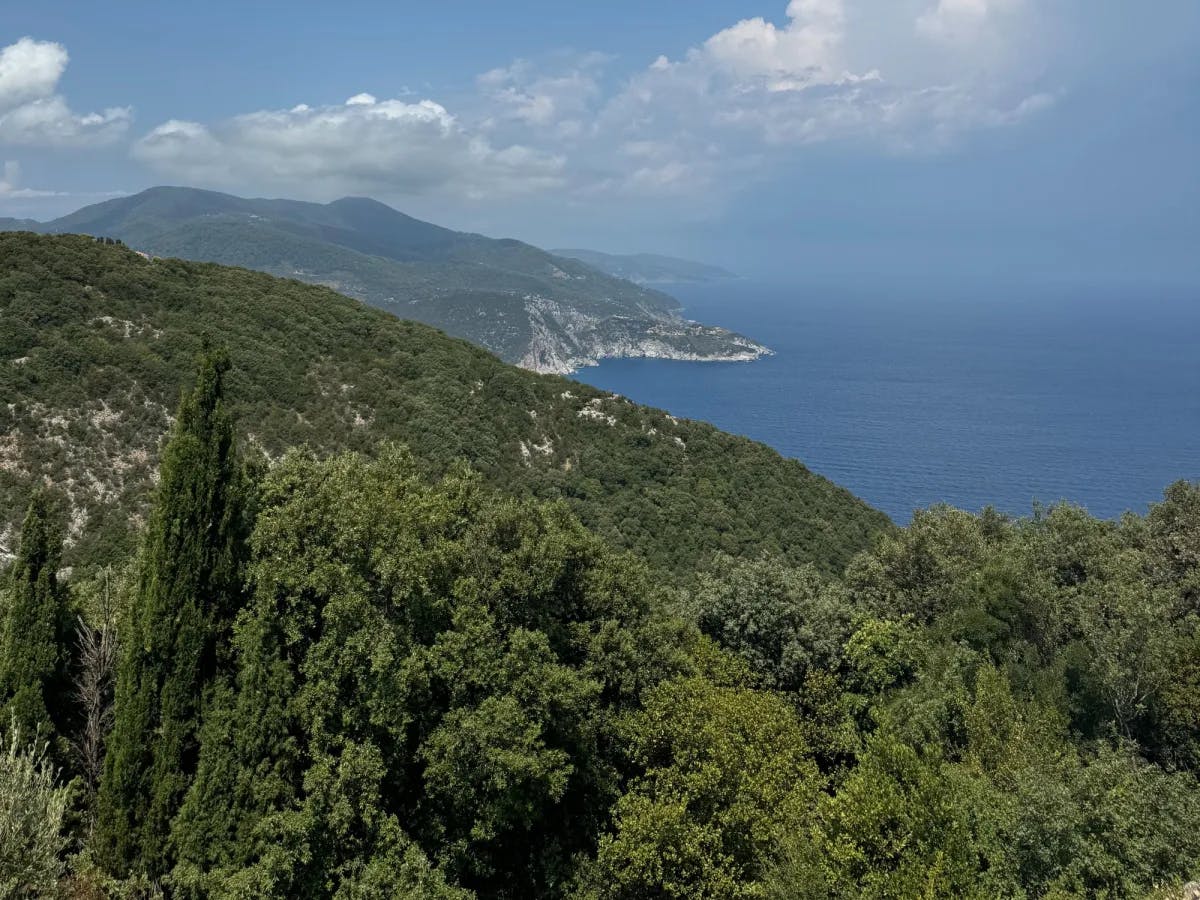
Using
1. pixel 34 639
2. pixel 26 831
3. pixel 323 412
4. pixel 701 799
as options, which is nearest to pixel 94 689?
pixel 34 639

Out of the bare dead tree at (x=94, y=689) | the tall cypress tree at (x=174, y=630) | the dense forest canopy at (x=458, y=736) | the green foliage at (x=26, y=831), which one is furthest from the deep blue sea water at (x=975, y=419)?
the green foliage at (x=26, y=831)

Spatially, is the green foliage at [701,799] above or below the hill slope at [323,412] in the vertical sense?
below

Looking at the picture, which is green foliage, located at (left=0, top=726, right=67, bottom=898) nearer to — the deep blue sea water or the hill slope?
the hill slope

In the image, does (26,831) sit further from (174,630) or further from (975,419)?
(975,419)

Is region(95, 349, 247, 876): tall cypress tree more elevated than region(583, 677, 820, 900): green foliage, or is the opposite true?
region(95, 349, 247, 876): tall cypress tree

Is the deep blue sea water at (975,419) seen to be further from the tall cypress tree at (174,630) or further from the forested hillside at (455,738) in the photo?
the tall cypress tree at (174,630)

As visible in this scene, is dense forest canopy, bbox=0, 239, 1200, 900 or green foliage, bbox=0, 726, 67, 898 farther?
dense forest canopy, bbox=0, 239, 1200, 900

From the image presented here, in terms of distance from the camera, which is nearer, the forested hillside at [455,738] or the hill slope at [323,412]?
the forested hillside at [455,738]

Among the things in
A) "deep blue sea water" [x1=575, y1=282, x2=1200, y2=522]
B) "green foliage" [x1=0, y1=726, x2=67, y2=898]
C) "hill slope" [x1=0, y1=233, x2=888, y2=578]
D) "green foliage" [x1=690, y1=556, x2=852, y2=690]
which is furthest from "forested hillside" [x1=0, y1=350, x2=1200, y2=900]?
"deep blue sea water" [x1=575, y1=282, x2=1200, y2=522]
